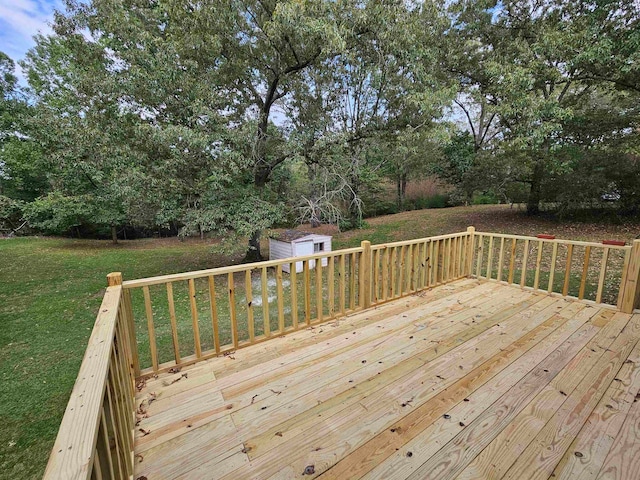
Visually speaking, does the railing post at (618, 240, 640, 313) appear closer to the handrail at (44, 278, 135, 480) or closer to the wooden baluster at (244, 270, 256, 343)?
the wooden baluster at (244, 270, 256, 343)

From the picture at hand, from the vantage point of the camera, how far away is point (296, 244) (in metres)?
7.07

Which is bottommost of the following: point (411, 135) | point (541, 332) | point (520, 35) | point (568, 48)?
point (541, 332)

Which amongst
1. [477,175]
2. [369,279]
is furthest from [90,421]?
→ [477,175]

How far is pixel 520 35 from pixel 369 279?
8.51 meters

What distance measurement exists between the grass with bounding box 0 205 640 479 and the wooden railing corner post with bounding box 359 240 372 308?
1.65 m

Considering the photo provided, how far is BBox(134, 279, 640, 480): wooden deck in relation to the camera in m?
1.46

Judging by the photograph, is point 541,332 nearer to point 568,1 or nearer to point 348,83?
point 348,83

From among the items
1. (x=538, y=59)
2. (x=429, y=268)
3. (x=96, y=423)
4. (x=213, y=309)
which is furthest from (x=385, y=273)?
(x=538, y=59)

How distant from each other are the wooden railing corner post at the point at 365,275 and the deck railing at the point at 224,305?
0.01m

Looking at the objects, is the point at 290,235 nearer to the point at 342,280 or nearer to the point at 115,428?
the point at 342,280

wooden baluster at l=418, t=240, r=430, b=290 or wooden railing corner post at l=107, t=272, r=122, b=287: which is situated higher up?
wooden railing corner post at l=107, t=272, r=122, b=287

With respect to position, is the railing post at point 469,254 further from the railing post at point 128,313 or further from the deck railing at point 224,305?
the railing post at point 128,313

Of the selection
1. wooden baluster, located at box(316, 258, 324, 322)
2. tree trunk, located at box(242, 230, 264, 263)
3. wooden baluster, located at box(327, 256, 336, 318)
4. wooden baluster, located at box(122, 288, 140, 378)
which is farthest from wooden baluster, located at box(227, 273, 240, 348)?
tree trunk, located at box(242, 230, 264, 263)

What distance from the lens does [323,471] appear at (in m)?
1.42
